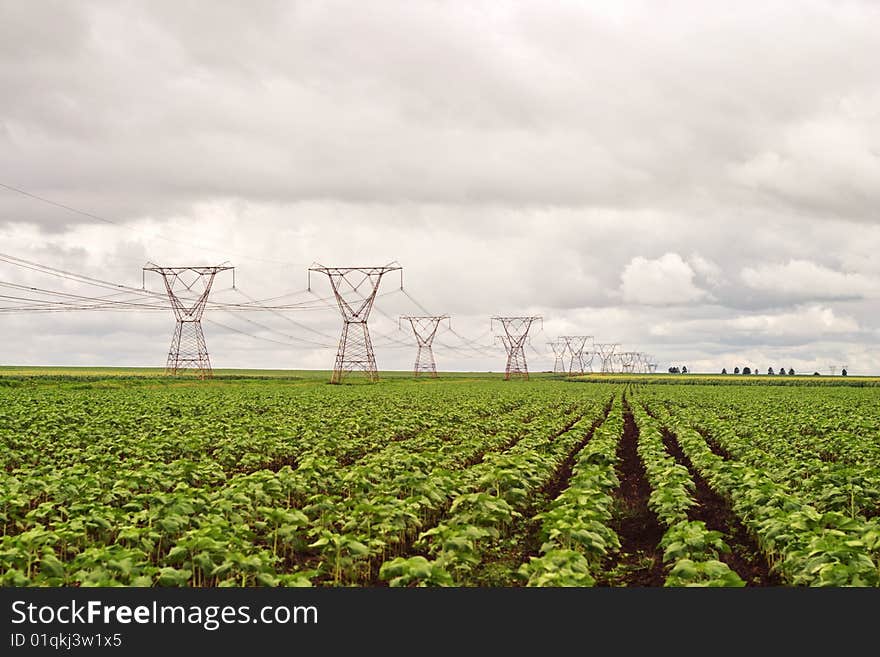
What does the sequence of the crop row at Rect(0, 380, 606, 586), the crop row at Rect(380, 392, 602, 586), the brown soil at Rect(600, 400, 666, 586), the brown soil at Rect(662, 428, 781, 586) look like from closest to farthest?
the crop row at Rect(380, 392, 602, 586), the crop row at Rect(0, 380, 606, 586), the brown soil at Rect(600, 400, 666, 586), the brown soil at Rect(662, 428, 781, 586)

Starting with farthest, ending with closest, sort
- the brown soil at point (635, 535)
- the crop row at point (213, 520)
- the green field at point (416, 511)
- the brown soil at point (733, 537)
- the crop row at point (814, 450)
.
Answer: the crop row at point (814, 450) < the brown soil at point (733, 537) < the brown soil at point (635, 535) < the green field at point (416, 511) < the crop row at point (213, 520)

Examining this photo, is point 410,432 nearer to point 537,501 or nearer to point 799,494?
point 537,501

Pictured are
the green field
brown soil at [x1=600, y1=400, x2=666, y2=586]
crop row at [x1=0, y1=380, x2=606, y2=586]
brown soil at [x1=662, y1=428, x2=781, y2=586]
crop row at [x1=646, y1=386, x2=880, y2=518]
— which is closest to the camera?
crop row at [x1=0, y1=380, x2=606, y2=586]

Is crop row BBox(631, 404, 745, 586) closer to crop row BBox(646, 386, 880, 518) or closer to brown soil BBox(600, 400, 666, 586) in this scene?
brown soil BBox(600, 400, 666, 586)

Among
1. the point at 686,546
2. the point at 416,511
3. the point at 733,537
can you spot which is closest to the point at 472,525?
the point at 416,511

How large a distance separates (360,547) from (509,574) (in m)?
2.94

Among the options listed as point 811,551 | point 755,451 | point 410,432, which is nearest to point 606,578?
point 811,551

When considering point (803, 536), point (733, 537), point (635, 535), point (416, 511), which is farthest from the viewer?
point (635, 535)

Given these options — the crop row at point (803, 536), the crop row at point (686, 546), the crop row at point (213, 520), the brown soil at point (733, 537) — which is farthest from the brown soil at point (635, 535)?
the crop row at point (213, 520)

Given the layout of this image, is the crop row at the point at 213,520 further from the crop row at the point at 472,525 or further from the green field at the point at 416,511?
the crop row at the point at 472,525

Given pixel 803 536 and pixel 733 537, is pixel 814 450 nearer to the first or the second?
pixel 733 537

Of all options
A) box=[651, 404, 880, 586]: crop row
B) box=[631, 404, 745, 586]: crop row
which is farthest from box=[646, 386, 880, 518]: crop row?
box=[631, 404, 745, 586]: crop row

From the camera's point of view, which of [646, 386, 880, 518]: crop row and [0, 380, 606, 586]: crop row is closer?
[0, 380, 606, 586]: crop row

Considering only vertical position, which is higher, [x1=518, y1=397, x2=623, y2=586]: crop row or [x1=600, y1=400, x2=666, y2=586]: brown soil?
[x1=518, y1=397, x2=623, y2=586]: crop row
